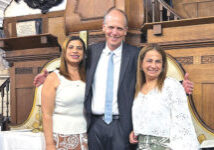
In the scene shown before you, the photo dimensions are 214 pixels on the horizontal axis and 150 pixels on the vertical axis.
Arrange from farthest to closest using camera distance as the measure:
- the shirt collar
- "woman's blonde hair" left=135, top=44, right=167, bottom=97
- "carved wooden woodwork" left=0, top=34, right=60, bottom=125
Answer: "carved wooden woodwork" left=0, top=34, right=60, bottom=125
the shirt collar
"woman's blonde hair" left=135, top=44, right=167, bottom=97

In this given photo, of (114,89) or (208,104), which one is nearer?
(114,89)

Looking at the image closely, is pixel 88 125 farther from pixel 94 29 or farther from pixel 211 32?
pixel 211 32

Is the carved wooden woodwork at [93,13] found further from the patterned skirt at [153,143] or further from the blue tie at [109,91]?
the patterned skirt at [153,143]

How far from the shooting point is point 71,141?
190 cm

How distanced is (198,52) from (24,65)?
2.78 meters

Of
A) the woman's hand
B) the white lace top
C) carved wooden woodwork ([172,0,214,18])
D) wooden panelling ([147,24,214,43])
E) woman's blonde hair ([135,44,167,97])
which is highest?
carved wooden woodwork ([172,0,214,18])

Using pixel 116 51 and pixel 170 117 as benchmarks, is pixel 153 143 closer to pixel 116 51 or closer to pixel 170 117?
pixel 170 117

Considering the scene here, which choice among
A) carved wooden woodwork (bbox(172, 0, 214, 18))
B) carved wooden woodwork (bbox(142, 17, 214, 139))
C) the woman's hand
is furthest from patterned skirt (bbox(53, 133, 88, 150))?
carved wooden woodwork (bbox(172, 0, 214, 18))

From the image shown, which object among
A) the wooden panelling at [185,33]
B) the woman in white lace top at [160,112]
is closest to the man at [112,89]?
the woman in white lace top at [160,112]

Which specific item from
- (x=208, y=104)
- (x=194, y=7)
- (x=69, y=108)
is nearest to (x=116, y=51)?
(x=69, y=108)

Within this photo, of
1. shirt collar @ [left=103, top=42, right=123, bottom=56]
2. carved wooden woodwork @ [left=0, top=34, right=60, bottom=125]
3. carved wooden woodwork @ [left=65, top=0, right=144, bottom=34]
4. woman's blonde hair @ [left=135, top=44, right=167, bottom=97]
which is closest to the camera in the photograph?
woman's blonde hair @ [left=135, top=44, right=167, bottom=97]

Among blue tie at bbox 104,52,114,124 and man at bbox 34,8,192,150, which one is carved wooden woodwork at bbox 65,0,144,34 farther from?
blue tie at bbox 104,52,114,124

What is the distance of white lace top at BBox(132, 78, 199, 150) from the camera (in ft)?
5.02

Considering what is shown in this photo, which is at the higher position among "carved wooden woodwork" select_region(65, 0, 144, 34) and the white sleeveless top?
"carved wooden woodwork" select_region(65, 0, 144, 34)
